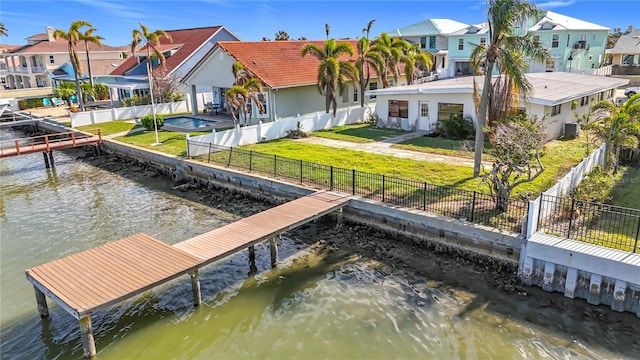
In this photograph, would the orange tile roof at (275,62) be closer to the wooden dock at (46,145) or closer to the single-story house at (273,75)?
the single-story house at (273,75)

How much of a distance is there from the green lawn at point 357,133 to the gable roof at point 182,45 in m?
19.4

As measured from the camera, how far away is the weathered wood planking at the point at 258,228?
12000mm

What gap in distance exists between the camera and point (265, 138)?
26703mm

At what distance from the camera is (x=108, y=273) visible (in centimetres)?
1064

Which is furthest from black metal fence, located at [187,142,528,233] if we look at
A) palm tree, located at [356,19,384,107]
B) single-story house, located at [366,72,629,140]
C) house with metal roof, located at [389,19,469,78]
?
house with metal roof, located at [389,19,469,78]

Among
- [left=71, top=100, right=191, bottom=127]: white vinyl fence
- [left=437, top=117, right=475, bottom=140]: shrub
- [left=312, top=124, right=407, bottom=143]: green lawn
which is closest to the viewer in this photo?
[left=437, top=117, right=475, bottom=140]: shrub

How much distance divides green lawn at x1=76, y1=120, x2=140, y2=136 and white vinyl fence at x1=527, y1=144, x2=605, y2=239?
27162 millimetres

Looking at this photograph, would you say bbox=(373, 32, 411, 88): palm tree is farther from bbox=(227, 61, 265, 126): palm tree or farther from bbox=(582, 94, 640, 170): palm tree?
bbox=(582, 94, 640, 170): palm tree

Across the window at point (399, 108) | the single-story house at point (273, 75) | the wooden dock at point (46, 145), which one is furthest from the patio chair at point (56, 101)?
the window at point (399, 108)

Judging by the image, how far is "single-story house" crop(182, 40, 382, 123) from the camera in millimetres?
30094

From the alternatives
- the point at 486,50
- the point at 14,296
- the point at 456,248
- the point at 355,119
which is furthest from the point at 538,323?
the point at 355,119

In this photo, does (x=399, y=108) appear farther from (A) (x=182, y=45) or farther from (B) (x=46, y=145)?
(A) (x=182, y=45)

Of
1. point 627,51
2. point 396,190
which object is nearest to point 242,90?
point 396,190

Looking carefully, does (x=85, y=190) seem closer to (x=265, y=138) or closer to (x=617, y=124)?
(x=265, y=138)
